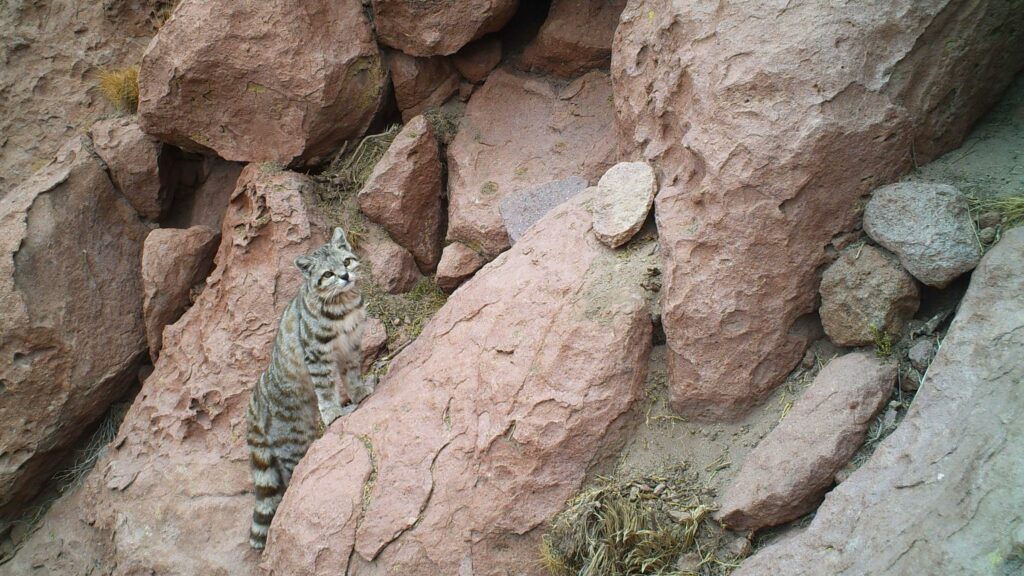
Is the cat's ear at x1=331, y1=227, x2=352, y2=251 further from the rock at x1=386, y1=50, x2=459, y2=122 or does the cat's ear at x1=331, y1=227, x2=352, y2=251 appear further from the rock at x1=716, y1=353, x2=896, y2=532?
the rock at x1=716, y1=353, x2=896, y2=532

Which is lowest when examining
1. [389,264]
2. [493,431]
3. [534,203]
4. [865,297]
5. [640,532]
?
[640,532]

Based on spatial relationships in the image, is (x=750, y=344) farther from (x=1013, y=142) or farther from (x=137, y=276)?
(x=137, y=276)

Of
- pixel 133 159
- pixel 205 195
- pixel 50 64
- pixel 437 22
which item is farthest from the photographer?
pixel 50 64

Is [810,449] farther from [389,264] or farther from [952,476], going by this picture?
[389,264]

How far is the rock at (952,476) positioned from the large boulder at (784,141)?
0.94 m

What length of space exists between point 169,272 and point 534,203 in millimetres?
3890

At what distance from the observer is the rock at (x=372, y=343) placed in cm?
733

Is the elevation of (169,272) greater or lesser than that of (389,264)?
greater

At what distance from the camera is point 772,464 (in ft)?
15.2

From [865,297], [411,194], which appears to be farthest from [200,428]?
[865,297]

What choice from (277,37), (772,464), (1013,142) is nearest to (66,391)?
(277,37)

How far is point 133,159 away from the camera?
335 inches

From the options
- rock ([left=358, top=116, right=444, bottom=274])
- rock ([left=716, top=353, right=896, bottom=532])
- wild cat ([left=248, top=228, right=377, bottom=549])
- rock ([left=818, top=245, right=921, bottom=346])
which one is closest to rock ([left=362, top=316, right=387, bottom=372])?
wild cat ([left=248, top=228, right=377, bottom=549])

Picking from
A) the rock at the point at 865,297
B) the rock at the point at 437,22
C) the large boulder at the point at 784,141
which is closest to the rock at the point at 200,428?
the rock at the point at 437,22
